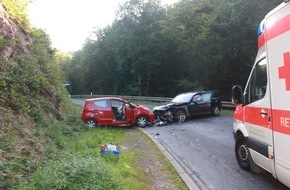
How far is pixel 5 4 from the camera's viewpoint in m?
16.2

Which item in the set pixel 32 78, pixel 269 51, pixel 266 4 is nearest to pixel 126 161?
pixel 269 51

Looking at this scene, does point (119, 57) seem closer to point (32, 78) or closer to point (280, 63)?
point (32, 78)

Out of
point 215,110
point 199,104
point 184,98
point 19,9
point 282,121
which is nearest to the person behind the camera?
point 282,121

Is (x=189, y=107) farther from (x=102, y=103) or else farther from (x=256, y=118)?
(x=256, y=118)

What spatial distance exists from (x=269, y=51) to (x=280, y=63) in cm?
54

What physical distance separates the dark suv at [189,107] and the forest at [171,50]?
564cm

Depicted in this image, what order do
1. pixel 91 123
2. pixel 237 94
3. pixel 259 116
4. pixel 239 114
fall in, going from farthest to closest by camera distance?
pixel 91 123 → pixel 239 114 → pixel 237 94 → pixel 259 116

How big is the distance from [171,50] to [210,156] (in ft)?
118

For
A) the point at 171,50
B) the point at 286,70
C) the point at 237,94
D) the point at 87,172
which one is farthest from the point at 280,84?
the point at 171,50

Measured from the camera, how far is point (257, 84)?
6.62m

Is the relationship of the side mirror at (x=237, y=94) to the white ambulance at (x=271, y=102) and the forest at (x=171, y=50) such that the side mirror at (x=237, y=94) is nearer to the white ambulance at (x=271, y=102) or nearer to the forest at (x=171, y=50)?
the white ambulance at (x=271, y=102)

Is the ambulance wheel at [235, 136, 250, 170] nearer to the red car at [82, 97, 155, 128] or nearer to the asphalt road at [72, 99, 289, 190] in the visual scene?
the asphalt road at [72, 99, 289, 190]

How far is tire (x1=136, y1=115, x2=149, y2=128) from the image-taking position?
57.5ft

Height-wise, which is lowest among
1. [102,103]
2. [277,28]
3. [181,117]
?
[181,117]
